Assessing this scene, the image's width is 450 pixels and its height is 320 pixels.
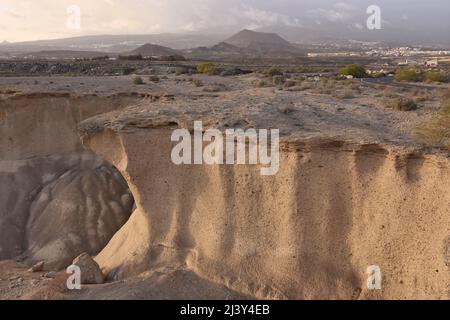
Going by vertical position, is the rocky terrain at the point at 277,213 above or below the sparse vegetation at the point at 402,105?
below

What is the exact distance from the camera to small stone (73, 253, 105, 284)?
389 inches

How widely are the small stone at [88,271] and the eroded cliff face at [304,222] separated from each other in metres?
0.44

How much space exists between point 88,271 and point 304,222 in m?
4.39

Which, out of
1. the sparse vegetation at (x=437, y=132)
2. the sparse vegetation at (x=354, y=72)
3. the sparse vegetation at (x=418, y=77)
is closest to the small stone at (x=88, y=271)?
the sparse vegetation at (x=437, y=132)

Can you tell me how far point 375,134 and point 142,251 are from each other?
523 cm

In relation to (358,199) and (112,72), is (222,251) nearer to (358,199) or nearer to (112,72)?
(358,199)

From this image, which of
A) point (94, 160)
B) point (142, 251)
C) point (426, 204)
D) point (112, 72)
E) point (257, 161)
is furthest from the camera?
point (112, 72)

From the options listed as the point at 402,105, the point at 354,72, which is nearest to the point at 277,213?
the point at 402,105

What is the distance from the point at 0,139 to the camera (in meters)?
16.4

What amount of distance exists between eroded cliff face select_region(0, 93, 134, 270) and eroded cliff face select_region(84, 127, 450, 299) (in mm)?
3782

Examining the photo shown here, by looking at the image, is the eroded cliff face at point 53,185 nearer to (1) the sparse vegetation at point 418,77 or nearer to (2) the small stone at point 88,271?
(2) the small stone at point 88,271

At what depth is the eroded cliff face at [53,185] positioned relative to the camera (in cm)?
1414
